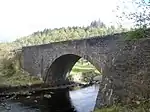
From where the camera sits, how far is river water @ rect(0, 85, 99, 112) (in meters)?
33.5

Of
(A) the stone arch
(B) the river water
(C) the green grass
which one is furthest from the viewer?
(A) the stone arch

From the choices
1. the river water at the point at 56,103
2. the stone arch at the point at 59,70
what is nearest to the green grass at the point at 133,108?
the river water at the point at 56,103

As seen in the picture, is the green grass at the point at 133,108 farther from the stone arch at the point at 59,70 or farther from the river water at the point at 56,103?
the stone arch at the point at 59,70

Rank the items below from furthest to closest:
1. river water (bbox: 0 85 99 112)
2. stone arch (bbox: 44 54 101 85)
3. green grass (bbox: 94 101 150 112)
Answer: stone arch (bbox: 44 54 101 85) < river water (bbox: 0 85 99 112) < green grass (bbox: 94 101 150 112)

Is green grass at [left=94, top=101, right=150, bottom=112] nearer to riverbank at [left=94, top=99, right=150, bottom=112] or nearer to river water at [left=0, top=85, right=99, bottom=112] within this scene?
riverbank at [left=94, top=99, right=150, bottom=112]

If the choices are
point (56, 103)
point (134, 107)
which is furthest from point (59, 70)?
point (134, 107)

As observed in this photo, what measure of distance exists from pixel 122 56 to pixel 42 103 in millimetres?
20779

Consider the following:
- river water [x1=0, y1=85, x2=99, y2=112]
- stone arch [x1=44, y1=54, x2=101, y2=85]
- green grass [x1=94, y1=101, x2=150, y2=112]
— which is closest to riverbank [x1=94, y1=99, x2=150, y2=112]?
green grass [x1=94, y1=101, x2=150, y2=112]

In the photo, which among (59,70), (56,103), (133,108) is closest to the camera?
(133,108)

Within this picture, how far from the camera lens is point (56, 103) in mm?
37500

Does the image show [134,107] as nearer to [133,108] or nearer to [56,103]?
[133,108]

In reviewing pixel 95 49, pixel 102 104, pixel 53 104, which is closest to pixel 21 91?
pixel 53 104

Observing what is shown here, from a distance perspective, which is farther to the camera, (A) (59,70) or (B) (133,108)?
(A) (59,70)

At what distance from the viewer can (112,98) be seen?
56.2ft
